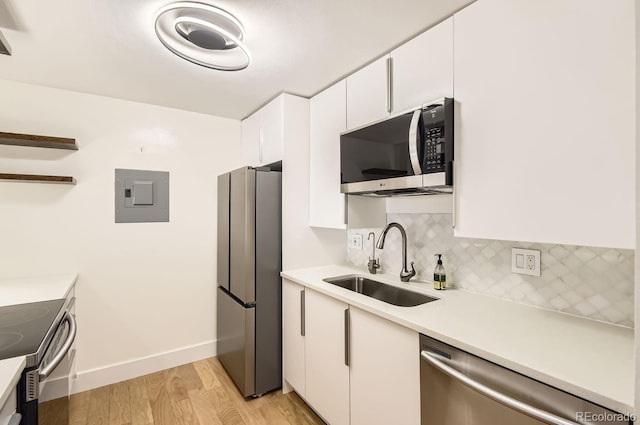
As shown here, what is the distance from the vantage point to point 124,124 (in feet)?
8.14

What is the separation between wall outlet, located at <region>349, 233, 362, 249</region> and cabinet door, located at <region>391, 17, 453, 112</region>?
1.09 meters

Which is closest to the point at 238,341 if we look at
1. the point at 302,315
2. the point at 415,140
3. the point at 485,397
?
the point at 302,315

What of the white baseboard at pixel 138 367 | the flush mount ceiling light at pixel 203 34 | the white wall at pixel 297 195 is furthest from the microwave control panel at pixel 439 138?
the white baseboard at pixel 138 367

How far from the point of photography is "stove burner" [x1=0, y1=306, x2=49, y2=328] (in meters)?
1.30

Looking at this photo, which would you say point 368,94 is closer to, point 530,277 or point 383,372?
point 530,277

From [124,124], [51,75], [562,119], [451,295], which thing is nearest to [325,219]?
[451,295]

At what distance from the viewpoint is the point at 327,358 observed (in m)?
1.76

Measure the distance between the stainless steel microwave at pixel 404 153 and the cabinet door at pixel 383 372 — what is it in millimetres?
671

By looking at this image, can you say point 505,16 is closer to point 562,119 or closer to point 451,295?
point 562,119

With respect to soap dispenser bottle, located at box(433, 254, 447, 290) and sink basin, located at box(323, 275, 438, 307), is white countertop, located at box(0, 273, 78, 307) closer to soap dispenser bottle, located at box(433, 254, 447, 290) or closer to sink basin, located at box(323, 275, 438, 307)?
sink basin, located at box(323, 275, 438, 307)

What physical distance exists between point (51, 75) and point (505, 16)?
8.68 ft

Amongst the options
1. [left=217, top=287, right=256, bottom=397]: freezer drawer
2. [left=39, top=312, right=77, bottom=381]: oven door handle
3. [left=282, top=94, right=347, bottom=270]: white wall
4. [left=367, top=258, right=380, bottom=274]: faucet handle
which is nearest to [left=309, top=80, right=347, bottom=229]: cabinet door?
[left=282, top=94, right=347, bottom=270]: white wall

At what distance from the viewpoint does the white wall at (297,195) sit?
2.26m

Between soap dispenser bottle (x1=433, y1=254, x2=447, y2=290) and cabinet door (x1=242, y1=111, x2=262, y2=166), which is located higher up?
cabinet door (x1=242, y1=111, x2=262, y2=166)
